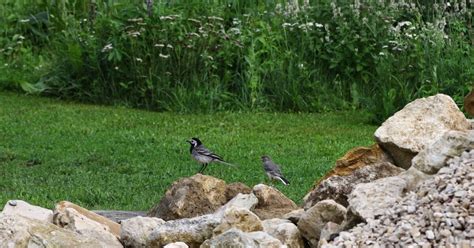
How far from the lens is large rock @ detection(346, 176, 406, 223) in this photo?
5.76 meters

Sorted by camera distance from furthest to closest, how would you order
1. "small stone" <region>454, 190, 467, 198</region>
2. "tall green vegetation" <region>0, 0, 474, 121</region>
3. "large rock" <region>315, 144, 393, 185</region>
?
"tall green vegetation" <region>0, 0, 474, 121</region>
"large rock" <region>315, 144, 393, 185</region>
"small stone" <region>454, 190, 467, 198</region>

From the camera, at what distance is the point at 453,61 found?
Result: 1296 cm

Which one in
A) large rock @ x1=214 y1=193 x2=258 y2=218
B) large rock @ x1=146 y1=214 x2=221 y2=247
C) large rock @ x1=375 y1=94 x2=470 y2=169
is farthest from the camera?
large rock @ x1=375 y1=94 x2=470 y2=169

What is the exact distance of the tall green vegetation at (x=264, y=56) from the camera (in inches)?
522

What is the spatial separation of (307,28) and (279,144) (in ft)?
8.91

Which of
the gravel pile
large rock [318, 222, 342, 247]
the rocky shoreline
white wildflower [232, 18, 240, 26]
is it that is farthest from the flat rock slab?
white wildflower [232, 18, 240, 26]

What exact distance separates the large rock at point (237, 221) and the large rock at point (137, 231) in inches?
18.4

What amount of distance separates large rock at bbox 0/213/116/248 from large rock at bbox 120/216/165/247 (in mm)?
198

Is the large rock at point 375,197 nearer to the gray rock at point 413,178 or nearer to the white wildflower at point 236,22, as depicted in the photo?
the gray rock at point 413,178

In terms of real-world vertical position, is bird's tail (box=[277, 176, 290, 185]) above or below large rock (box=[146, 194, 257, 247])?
below

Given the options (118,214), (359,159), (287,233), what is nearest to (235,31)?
(118,214)

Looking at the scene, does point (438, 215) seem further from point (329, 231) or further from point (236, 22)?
point (236, 22)

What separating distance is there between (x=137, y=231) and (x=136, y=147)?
15.7 ft

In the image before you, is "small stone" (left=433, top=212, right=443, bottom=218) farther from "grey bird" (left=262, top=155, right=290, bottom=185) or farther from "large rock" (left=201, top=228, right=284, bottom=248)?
"grey bird" (left=262, top=155, right=290, bottom=185)
